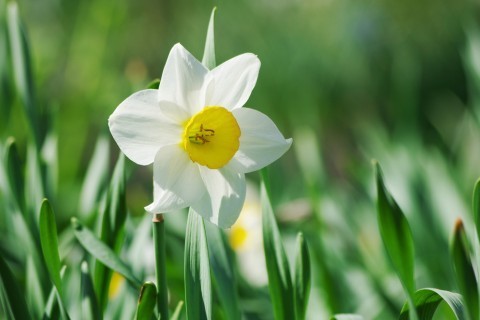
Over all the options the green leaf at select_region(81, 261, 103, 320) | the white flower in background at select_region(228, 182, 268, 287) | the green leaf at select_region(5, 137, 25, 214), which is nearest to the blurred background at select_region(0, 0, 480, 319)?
the white flower in background at select_region(228, 182, 268, 287)

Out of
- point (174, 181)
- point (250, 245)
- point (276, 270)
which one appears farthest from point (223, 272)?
point (250, 245)

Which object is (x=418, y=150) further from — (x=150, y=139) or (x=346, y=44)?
(x=346, y=44)

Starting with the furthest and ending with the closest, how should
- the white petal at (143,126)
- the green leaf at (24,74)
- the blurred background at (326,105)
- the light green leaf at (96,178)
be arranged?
the blurred background at (326,105) < the light green leaf at (96,178) < the green leaf at (24,74) < the white petal at (143,126)

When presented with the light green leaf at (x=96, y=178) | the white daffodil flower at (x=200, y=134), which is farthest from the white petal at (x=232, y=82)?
the light green leaf at (x=96, y=178)

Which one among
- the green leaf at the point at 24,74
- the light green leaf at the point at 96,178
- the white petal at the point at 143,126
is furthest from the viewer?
the light green leaf at the point at 96,178

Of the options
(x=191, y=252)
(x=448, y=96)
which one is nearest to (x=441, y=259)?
(x=191, y=252)

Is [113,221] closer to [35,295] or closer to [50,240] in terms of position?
[50,240]

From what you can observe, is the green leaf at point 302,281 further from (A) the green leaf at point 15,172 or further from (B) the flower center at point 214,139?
(A) the green leaf at point 15,172
